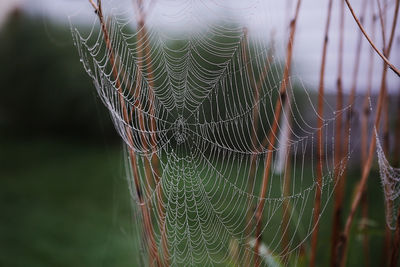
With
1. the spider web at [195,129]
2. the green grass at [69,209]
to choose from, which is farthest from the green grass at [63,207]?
the spider web at [195,129]

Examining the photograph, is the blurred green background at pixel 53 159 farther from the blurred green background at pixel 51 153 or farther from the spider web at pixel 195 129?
the spider web at pixel 195 129

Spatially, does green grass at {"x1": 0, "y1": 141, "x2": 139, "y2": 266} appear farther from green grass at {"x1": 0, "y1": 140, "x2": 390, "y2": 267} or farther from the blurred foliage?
the blurred foliage

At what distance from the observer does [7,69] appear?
11.7ft

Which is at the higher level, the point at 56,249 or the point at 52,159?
the point at 52,159

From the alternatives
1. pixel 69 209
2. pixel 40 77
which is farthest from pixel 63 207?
pixel 40 77

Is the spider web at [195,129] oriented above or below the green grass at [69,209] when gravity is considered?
above

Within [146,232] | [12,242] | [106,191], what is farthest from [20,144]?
[146,232]

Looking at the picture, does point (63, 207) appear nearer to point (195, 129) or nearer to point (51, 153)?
point (51, 153)

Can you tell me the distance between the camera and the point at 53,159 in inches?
149

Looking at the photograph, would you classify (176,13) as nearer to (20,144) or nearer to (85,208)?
(85,208)

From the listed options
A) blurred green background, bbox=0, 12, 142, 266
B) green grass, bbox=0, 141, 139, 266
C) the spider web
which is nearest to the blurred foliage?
blurred green background, bbox=0, 12, 142, 266

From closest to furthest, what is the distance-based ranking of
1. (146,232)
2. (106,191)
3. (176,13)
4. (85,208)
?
1. (146,232)
2. (176,13)
3. (85,208)
4. (106,191)

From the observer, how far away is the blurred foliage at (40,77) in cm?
351

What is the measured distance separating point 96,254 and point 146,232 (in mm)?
1652
